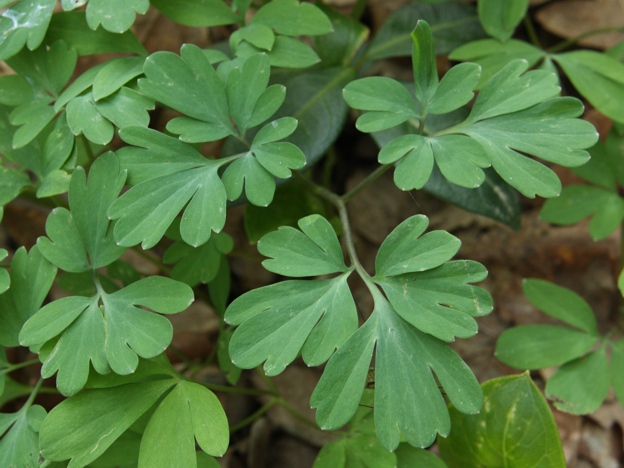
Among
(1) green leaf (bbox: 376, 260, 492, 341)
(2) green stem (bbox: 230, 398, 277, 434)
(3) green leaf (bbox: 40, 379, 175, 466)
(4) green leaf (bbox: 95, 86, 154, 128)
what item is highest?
(4) green leaf (bbox: 95, 86, 154, 128)

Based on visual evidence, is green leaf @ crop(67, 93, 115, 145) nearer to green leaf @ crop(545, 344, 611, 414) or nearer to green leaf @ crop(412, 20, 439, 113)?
green leaf @ crop(412, 20, 439, 113)

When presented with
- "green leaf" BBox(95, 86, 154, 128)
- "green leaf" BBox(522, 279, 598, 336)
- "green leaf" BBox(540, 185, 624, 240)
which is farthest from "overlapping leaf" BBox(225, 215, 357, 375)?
"green leaf" BBox(540, 185, 624, 240)

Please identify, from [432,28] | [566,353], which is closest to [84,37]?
[432,28]

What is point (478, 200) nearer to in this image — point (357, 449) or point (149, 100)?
point (357, 449)

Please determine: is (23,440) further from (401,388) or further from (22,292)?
(401,388)

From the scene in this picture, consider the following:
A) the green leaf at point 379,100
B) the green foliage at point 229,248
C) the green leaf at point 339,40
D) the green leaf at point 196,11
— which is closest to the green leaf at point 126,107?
the green foliage at point 229,248

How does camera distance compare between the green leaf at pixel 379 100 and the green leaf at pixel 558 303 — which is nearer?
the green leaf at pixel 379 100

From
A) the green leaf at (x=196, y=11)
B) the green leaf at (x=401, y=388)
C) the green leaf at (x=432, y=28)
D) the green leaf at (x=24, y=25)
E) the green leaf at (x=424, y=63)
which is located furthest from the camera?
the green leaf at (x=432, y=28)

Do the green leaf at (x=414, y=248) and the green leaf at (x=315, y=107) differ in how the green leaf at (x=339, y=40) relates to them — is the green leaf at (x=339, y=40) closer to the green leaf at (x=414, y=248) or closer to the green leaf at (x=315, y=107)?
the green leaf at (x=315, y=107)
